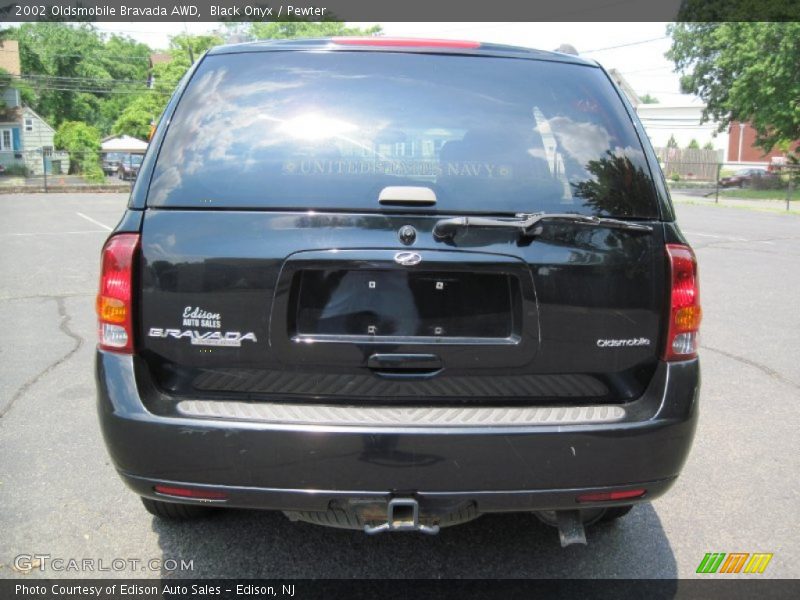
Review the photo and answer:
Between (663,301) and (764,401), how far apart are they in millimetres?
3128

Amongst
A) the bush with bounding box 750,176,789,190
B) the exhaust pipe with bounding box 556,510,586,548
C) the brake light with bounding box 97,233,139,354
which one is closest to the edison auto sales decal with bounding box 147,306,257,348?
the brake light with bounding box 97,233,139,354

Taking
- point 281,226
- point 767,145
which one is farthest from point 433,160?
point 767,145

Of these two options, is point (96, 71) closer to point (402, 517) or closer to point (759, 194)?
point (759, 194)

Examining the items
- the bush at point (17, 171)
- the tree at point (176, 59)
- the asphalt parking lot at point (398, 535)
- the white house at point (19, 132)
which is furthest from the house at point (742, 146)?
the asphalt parking lot at point (398, 535)

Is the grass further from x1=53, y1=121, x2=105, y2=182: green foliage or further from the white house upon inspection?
the white house

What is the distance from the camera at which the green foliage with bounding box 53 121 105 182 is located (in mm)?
39094

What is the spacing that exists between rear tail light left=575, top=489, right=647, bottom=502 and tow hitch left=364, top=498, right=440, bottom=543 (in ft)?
1.67

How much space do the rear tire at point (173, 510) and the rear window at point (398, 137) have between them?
1344mm

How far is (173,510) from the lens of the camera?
127 inches

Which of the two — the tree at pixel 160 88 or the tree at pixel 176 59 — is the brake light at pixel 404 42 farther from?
the tree at pixel 176 59

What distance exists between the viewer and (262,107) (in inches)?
106

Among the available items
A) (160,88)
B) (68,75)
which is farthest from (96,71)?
(160,88)

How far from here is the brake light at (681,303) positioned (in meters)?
2.57

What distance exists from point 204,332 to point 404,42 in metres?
1.36
